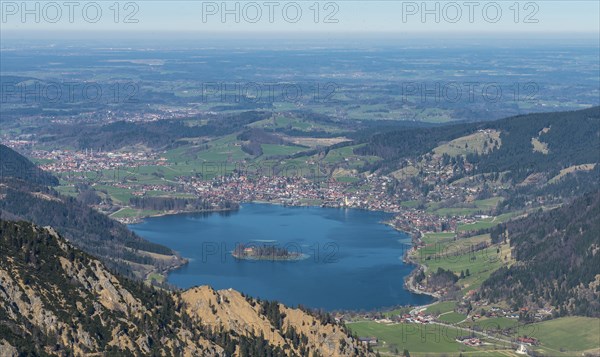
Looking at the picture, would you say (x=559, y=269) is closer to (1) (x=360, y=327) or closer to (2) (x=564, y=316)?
(2) (x=564, y=316)

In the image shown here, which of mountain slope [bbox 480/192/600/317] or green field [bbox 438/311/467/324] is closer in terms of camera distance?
green field [bbox 438/311/467/324]

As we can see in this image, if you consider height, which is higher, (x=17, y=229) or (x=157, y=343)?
(x=17, y=229)

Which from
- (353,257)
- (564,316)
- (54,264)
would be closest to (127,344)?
(54,264)

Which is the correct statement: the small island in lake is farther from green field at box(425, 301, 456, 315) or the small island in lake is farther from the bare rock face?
the bare rock face

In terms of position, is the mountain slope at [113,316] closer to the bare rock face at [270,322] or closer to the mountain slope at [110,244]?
the bare rock face at [270,322]

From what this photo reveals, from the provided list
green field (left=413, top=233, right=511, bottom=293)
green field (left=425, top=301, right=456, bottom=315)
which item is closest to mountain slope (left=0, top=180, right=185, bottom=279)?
green field (left=413, top=233, right=511, bottom=293)

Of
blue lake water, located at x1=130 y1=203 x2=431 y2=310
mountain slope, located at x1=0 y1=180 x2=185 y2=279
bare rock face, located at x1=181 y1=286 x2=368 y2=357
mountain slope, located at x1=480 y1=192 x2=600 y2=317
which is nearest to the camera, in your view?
bare rock face, located at x1=181 y1=286 x2=368 y2=357
